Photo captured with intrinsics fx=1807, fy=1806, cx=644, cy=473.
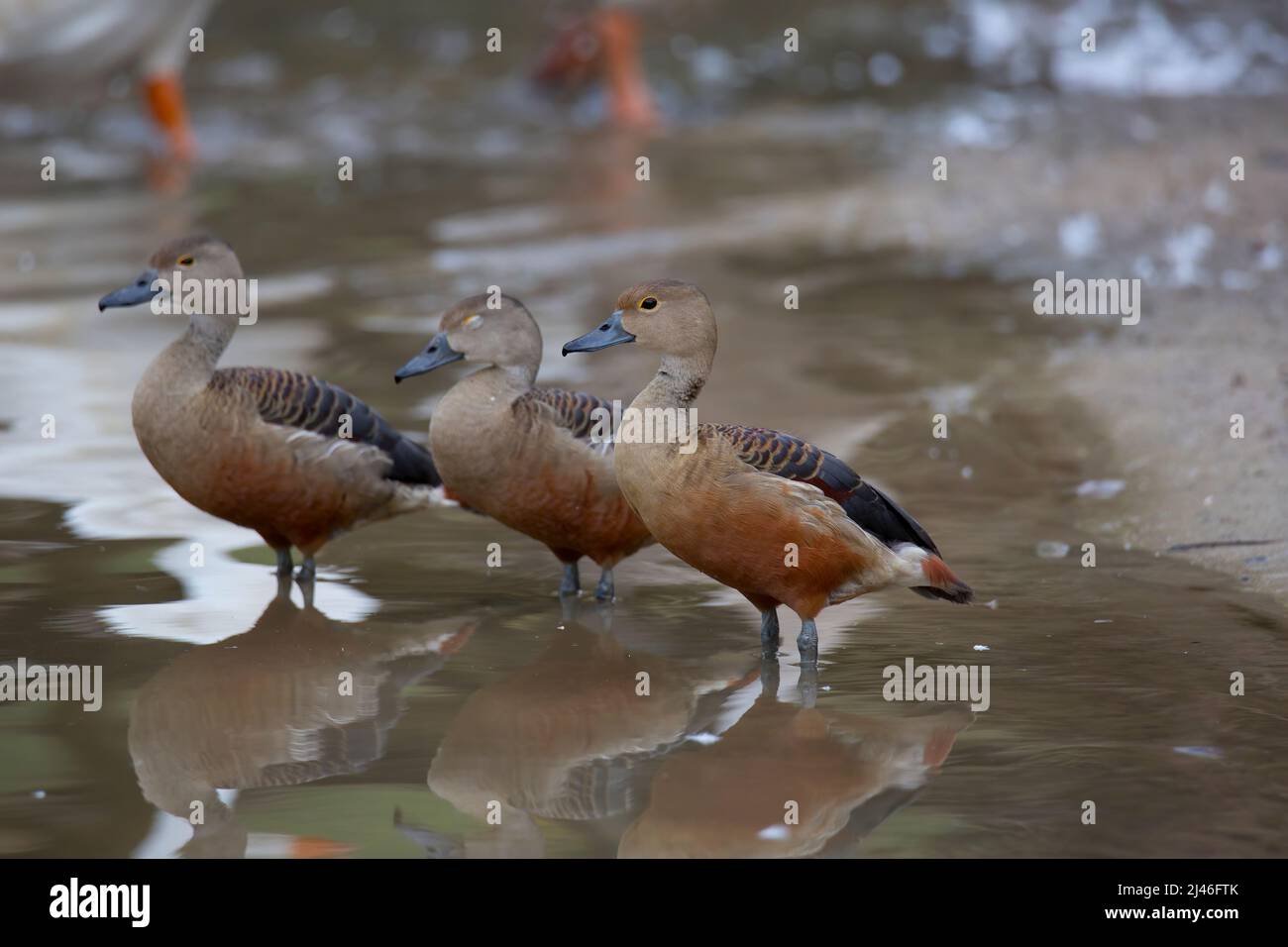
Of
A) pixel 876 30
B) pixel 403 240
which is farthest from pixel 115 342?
pixel 876 30

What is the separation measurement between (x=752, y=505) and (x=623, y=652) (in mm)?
817

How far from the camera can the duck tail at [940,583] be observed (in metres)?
6.12

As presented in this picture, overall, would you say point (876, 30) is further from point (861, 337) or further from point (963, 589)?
point (963, 589)

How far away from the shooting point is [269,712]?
573 cm

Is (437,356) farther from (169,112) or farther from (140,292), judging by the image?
(169,112)

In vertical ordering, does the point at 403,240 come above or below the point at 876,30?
below

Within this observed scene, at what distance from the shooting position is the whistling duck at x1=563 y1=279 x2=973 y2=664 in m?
5.87

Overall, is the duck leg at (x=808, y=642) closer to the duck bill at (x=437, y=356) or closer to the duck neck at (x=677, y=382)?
the duck neck at (x=677, y=382)

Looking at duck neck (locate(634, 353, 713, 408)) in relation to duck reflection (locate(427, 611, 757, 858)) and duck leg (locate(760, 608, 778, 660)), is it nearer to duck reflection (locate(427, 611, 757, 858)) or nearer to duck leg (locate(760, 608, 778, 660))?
duck leg (locate(760, 608, 778, 660))

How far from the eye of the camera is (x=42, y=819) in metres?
4.82

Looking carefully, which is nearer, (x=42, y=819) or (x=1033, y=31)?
(x=42, y=819)

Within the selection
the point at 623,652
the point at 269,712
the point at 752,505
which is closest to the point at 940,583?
the point at 752,505

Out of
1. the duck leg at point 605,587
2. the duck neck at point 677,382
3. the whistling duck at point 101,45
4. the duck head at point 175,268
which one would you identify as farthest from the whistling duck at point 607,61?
the duck neck at point 677,382

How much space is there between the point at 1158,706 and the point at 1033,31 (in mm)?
17478
